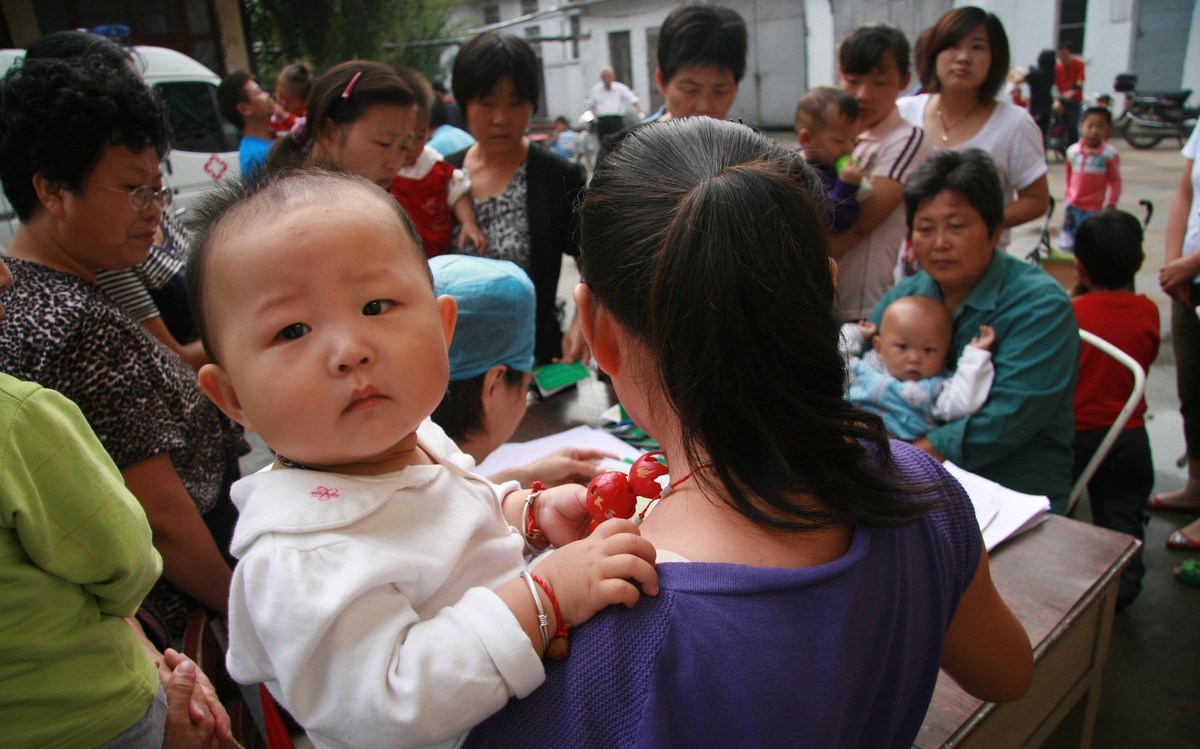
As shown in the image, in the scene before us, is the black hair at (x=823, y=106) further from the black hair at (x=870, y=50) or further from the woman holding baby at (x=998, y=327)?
the woman holding baby at (x=998, y=327)

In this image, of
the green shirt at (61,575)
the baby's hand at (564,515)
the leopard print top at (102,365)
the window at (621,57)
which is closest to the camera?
the green shirt at (61,575)

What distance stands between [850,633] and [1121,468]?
8.16 ft

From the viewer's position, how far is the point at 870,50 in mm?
3279

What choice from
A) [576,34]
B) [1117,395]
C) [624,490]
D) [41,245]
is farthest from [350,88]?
[576,34]

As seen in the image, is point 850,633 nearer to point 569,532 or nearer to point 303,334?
point 569,532

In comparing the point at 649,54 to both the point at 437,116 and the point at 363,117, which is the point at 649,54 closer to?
the point at 437,116

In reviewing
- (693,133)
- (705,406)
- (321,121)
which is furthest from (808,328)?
(321,121)

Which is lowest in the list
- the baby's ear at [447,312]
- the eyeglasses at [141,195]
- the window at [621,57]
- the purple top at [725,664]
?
the purple top at [725,664]

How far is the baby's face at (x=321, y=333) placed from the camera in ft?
2.77

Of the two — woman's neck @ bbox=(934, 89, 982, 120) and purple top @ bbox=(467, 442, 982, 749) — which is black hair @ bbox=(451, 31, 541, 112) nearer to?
woman's neck @ bbox=(934, 89, 982, 120)

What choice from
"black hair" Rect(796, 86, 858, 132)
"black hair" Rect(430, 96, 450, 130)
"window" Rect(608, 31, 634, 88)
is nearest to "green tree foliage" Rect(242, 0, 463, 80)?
"window" Rect(608, 31, 634, 88)

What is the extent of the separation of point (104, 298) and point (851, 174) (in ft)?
7.88

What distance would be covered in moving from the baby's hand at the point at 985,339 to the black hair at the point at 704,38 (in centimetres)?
135

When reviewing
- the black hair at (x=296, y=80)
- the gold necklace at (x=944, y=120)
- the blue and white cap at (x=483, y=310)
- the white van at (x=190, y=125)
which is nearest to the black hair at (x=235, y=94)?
the black hair at (x=296, y=80)
